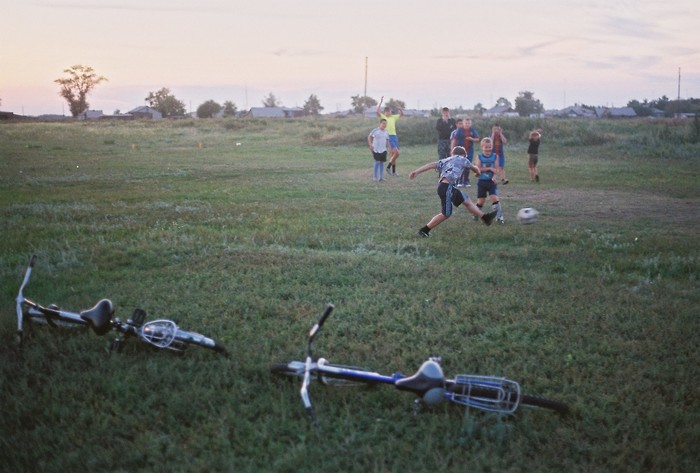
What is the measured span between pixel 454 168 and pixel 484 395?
715cm

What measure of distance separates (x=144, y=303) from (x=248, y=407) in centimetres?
275

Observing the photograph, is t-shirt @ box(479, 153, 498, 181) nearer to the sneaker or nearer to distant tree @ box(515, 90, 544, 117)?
the sneaker

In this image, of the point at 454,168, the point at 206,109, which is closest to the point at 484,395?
the point at 454,168

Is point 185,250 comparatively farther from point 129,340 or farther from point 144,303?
point 129,340

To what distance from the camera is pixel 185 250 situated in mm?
9281

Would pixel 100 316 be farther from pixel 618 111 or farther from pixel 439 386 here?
pixel 618 111

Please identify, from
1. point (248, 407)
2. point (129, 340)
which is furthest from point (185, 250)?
point (248, 407)

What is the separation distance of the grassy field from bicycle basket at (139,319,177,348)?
0.53ft

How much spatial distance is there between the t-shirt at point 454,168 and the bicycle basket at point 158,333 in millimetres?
6883

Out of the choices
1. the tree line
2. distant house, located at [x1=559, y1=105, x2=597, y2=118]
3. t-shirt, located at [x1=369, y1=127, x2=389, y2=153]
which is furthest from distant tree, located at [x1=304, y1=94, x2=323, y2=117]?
t-shirt, located at [x1=369, y1=127, x2=389, y2=153]

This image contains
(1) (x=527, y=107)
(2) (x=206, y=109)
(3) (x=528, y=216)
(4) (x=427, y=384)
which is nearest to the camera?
(4) (x=427, y=384)

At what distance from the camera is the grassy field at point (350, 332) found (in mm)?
4016

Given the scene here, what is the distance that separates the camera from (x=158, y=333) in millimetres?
5172

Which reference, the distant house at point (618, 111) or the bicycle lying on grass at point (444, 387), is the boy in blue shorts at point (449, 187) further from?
the distant house at point (618, 111)
